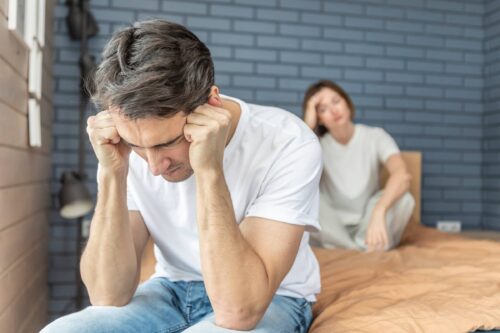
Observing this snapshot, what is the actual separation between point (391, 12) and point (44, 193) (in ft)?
8.56

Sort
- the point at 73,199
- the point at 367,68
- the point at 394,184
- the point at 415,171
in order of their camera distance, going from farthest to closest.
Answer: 1. the point at 367,68
2. the point at 415,171
3. the point at 394,184
4. the point at 73,199

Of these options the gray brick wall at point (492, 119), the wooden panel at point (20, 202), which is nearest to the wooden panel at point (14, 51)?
the wooden panel at point (20, 202)

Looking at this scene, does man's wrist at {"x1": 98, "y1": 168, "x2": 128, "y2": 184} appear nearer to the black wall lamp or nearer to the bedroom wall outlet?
the black wall lamp

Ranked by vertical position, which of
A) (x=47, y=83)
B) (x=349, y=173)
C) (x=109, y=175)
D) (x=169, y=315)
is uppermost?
(x=47, y=83)

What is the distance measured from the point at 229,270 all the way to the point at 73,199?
182 cm

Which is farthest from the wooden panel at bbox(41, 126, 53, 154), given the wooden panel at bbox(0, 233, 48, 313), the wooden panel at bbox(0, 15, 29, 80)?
the wooden panel at bbox(0, 15, 29, 80)

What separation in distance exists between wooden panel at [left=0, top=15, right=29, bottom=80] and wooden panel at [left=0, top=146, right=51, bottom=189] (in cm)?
29

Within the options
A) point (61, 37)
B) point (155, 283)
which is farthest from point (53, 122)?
point (155, 283)

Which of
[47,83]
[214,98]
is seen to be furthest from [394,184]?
[47,83]

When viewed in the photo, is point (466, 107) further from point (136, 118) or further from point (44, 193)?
point (136, 118)

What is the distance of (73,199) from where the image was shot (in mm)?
2820

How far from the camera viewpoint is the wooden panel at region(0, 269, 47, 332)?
6.48ft

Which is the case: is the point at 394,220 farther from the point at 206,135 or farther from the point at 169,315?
the point at 206,135

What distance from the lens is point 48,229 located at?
3.34 meters
